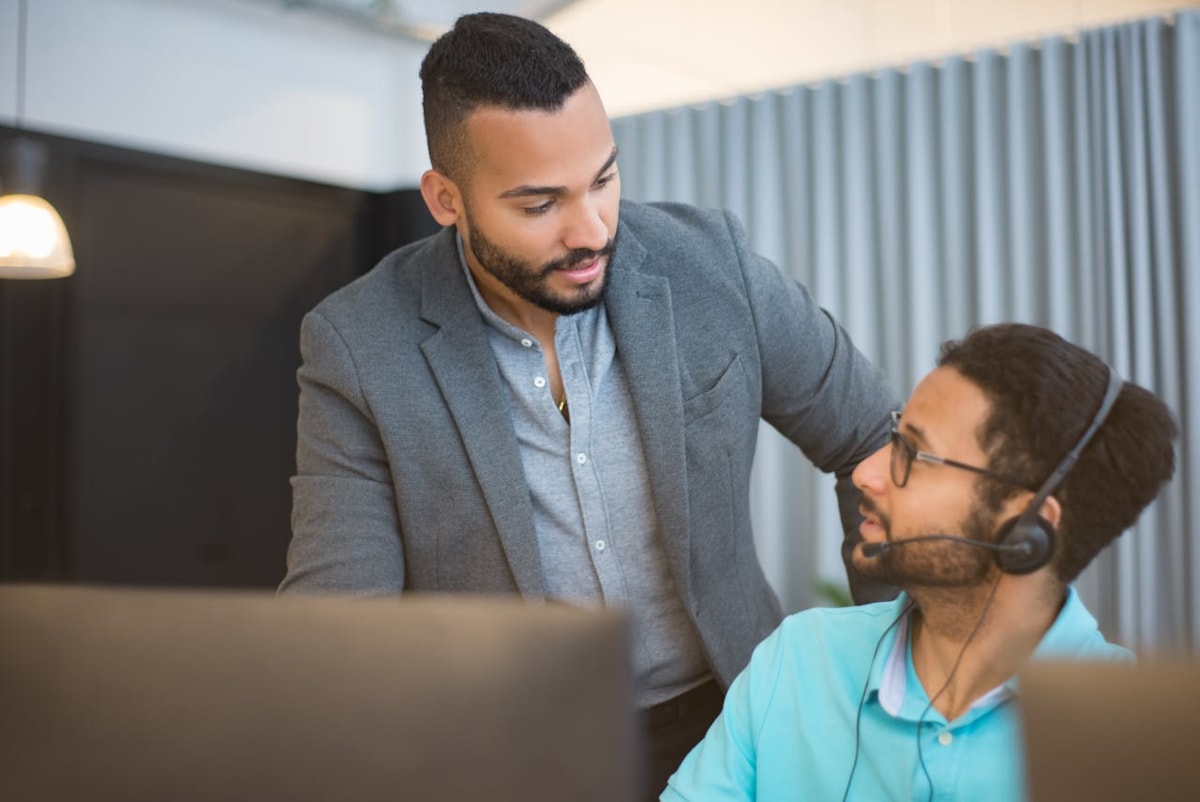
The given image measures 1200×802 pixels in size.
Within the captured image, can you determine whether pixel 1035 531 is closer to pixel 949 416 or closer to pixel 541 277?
pixel 949 416

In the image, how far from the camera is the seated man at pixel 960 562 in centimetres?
145

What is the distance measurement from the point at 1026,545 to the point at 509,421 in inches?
27.1

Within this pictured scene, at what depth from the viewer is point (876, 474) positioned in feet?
5.13

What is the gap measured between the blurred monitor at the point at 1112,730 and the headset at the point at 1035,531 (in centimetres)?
88

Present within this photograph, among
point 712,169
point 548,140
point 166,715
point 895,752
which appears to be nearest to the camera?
point 166,715

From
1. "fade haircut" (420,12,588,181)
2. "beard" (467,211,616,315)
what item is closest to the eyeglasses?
"beard" (467,211,616,315)

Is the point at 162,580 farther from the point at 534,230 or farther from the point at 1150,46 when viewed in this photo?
the point at 1150,46

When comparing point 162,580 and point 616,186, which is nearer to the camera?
point 616,186

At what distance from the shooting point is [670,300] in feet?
5.91

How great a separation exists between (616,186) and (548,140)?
11 cm

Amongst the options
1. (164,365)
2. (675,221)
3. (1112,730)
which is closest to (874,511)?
(675,221)

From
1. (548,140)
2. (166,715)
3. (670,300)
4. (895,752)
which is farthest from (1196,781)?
(670,300)

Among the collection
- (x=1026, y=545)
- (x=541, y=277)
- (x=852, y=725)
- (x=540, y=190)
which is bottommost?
(x=852, y=725)

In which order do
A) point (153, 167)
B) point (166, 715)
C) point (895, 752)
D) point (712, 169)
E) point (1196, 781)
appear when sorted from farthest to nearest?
1. point (712, 169)
2. point (153, 167)
3. point (895, 752)
4. point (166, 715)
5. point (1196, 781)
